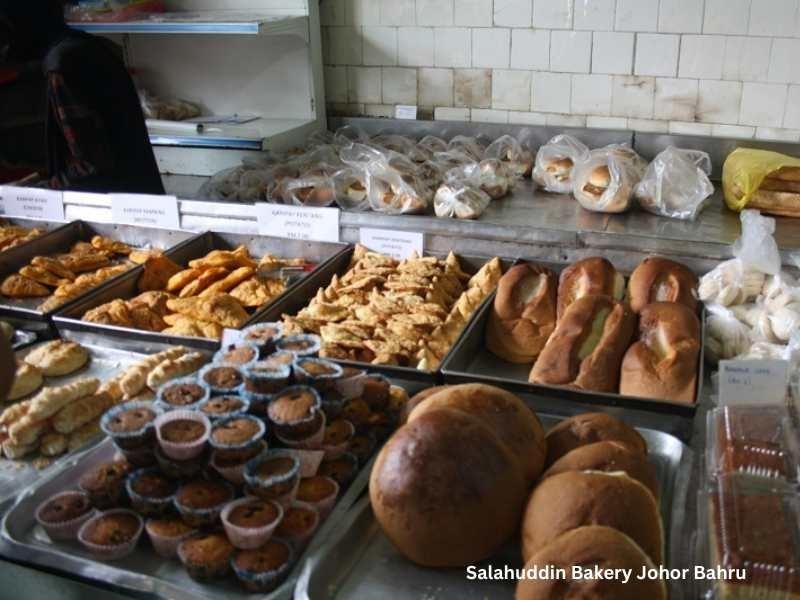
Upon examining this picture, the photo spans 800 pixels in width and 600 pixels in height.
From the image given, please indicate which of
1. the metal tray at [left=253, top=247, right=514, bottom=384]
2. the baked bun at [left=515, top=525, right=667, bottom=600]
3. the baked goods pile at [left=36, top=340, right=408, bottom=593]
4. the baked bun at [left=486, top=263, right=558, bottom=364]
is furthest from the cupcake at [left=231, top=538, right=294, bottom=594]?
the baked bun at [left=486, top=263, right=558, bottom=364]

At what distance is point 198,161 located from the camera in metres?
4.29

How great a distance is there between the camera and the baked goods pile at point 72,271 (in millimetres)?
2697

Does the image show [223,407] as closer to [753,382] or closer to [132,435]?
[132,435]

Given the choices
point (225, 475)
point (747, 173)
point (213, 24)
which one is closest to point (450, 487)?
point (225, 475)

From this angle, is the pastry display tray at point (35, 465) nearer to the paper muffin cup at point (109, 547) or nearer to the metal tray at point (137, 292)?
the metal tray at point (137, 292)

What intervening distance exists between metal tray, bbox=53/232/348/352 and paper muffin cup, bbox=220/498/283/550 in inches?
31.6

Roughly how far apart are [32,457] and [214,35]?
3230mm

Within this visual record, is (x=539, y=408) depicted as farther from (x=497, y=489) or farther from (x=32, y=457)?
(x=32, y=457)

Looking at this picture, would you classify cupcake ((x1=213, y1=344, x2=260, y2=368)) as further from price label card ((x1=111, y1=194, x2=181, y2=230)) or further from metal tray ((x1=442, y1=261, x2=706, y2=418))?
price label card ((x1=111, y1=194, x2=181, y2=230))

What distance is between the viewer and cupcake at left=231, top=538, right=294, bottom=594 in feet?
4.42

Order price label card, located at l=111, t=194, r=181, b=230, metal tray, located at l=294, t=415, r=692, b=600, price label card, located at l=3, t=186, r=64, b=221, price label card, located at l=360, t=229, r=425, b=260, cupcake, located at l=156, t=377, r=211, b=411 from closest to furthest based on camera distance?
metal tray, located at l=294, t=415, r=692, b=600, cupcake, located at l=156, t=377, r=211, b=411, price label card, located at l=360, t=229, r=425, b=260, price label card, located at l=111, t=194, r=181, b=230, price label card, located at l=3, t=186, r=64, b=221

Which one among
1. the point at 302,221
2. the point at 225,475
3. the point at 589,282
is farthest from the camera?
the point at 302,221

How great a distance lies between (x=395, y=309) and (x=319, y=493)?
948 millimetres

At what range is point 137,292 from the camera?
274cm
